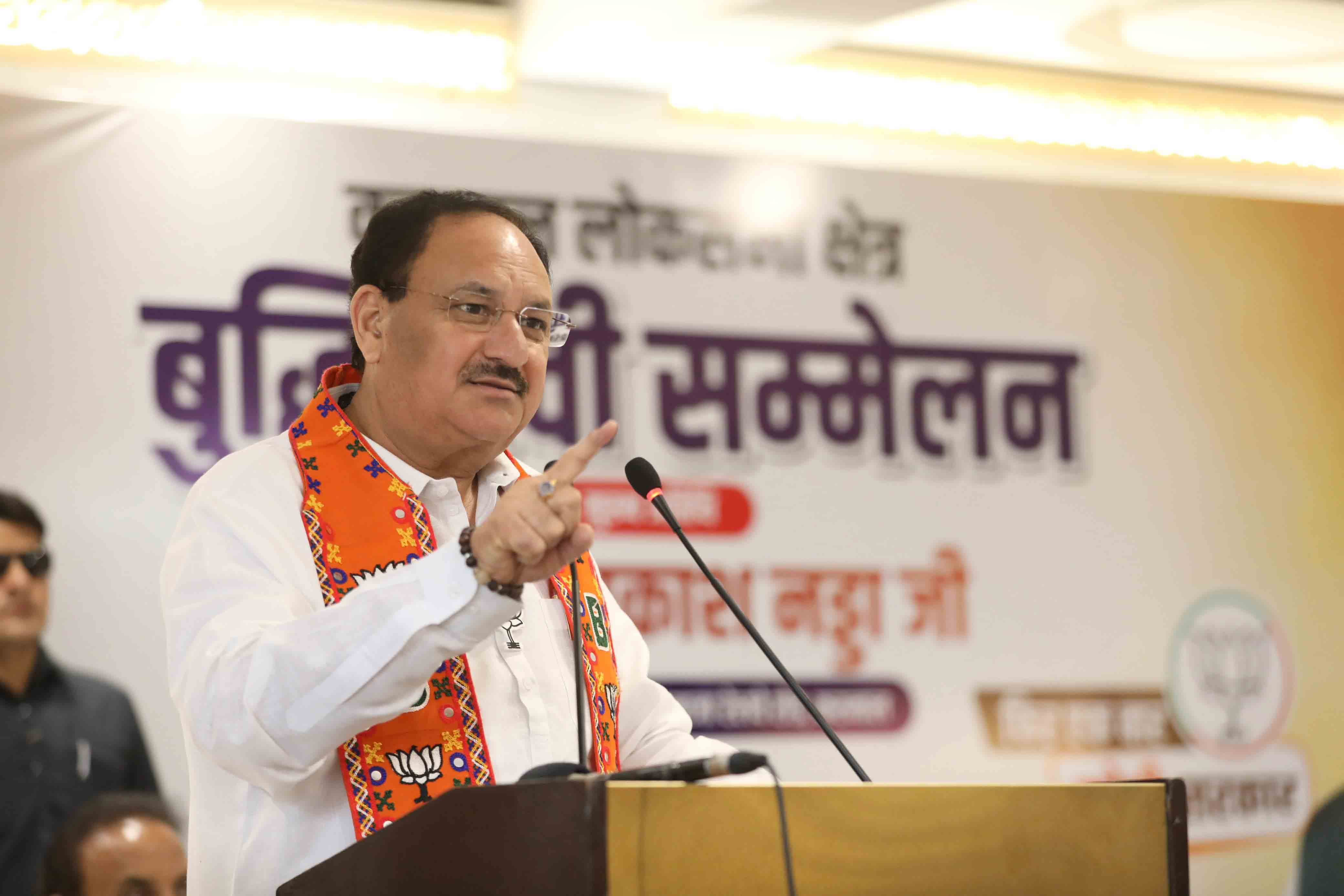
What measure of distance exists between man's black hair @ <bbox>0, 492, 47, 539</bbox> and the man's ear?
2.01 m

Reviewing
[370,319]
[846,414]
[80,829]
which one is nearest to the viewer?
[370,319]

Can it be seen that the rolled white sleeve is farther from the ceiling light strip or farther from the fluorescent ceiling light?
the ceiling light strip

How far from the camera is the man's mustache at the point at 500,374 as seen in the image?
2.00 meters

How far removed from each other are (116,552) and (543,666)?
7.31ft

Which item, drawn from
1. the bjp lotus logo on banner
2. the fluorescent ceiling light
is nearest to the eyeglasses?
the fluorescent ceiling light

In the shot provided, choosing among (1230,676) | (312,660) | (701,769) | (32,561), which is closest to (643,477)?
(312,660)

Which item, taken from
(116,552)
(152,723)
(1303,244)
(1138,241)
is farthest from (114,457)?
(1303,244)

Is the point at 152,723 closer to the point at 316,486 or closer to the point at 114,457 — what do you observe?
the point at 114,457

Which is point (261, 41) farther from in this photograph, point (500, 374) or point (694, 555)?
point (694, 555)

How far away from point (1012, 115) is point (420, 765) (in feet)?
12.8

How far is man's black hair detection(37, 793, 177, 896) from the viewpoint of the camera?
338 cm

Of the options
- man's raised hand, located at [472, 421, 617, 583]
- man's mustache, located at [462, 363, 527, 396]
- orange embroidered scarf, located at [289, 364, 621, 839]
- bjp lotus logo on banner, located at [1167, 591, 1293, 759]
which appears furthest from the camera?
bjp lotus logo on banner, located at [1167, 591, 1293, 759]

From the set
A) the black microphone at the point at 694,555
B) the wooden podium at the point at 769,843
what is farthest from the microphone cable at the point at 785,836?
the black microphone at the point at 694,555

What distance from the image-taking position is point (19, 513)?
383 centimetres
